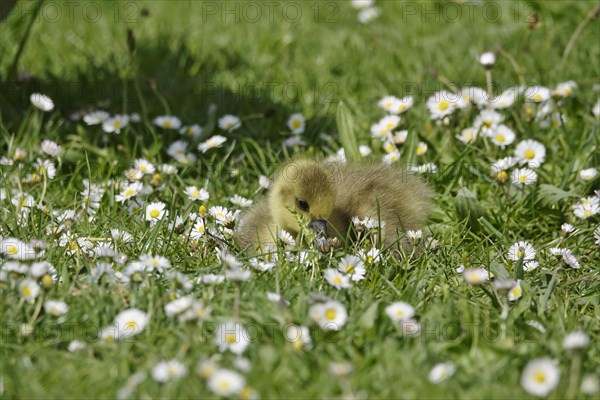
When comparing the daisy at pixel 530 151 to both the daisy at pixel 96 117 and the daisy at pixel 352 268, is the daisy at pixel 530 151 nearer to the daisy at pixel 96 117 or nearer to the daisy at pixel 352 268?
the daisy at pixel 352 268

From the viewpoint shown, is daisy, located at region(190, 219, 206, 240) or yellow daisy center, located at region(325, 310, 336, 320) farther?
daisy, located at region(190, 219, 206, 240)

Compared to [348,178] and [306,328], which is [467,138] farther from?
[306,328]

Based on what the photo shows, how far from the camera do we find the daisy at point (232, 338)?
8.16 ft

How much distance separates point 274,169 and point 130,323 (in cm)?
169

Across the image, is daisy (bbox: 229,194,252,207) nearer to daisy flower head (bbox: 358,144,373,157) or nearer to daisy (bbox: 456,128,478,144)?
daisy flower head (bbox: 358,144,373,157)

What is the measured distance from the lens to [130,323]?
2.60 m

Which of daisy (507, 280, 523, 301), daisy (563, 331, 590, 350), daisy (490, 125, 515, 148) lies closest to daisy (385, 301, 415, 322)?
daisy (507, 280, 523, 301)

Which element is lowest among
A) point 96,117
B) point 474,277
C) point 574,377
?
point 96,117

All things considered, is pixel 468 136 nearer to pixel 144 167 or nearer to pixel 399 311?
pixel 144 167

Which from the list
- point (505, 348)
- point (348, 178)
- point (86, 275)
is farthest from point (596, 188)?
point (86, 275)

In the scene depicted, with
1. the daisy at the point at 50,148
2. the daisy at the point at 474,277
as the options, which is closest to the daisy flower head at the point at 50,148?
the daisy at the point at 50,148

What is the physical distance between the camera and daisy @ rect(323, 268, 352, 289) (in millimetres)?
2848

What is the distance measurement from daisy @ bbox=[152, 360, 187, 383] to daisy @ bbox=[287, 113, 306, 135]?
87.2 inches

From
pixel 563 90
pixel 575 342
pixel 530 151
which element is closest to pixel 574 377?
pixel 575 342
